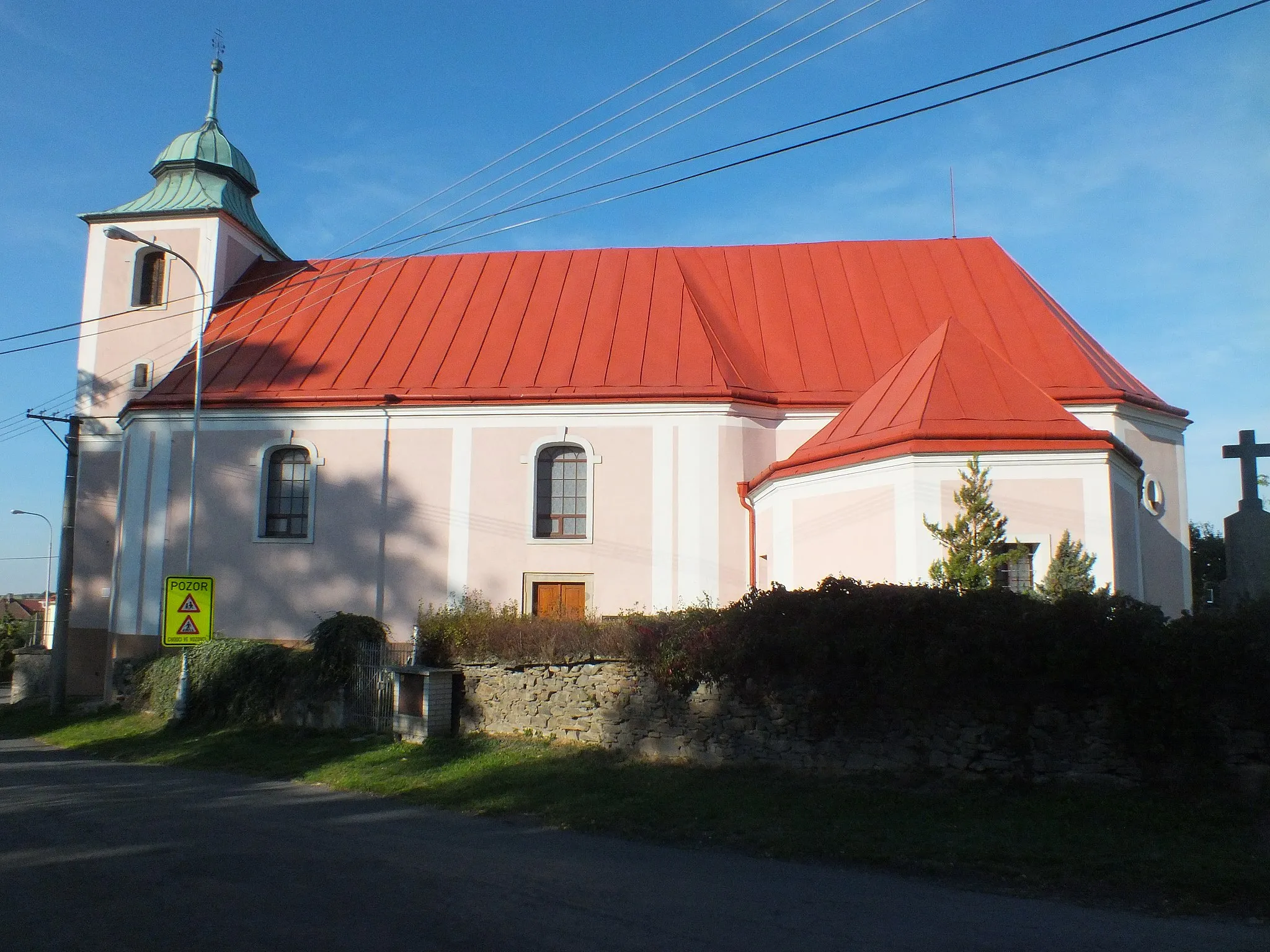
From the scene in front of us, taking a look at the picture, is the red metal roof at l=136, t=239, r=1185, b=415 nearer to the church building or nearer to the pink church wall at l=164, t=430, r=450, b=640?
the church building

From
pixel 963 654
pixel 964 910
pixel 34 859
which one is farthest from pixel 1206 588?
pixel 34 859

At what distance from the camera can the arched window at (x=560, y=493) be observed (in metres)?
21.2

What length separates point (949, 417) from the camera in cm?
1594

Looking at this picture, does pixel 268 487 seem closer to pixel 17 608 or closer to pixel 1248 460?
pixel 1248 460

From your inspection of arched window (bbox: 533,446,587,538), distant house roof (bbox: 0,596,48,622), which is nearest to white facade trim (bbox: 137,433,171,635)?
arched window (bbox: 533,446,587,538)

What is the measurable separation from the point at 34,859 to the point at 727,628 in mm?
7178

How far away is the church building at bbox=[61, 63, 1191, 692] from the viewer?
65.3 feet

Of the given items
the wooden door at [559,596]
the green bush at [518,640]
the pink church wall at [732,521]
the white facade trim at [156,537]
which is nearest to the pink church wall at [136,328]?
the white facade trim at [156,537]

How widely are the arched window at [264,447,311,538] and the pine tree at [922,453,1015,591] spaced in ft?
44.7

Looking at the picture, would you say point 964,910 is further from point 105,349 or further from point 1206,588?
point 1206,588

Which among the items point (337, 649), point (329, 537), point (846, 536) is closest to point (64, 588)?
point (329, 537)

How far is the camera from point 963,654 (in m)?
10.2

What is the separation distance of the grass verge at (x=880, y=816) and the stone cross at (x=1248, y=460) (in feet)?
12.2

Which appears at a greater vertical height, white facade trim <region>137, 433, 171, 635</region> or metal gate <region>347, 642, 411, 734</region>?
white facade trim <region>137, 433, 171, 635</region>
